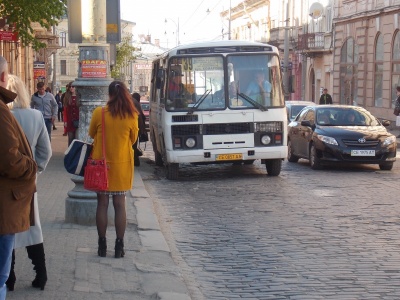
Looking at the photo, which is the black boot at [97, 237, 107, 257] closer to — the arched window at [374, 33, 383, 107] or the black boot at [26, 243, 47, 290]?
the black boot at [26, 243, 47, 290]

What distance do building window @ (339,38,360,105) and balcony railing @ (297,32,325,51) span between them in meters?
4.29

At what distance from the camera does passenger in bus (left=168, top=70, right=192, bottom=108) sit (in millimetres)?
16703

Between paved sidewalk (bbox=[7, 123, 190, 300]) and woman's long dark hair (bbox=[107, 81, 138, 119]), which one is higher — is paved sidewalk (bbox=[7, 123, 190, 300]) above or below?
below

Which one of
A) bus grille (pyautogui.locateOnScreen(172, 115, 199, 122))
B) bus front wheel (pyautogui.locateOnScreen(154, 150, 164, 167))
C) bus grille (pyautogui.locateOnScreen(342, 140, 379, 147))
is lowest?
bus front wheel (pyautogui.locateOnScreen(154, 150, 164, 167))

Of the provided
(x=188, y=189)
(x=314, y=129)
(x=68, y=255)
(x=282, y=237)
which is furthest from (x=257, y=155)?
(x=68, y=255)

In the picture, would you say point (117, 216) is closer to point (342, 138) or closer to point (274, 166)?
point (274, 166)

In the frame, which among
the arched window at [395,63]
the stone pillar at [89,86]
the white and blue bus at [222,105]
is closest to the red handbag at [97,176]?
the stone pillar at [89,86]

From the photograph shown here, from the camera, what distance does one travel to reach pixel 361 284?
765 cm

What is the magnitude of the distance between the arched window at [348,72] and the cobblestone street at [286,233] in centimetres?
2900

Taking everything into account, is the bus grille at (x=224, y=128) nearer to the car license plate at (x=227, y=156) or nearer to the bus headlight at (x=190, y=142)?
the bus headlight at (x=190, y=142)

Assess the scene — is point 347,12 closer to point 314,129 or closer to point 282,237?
point 314,129

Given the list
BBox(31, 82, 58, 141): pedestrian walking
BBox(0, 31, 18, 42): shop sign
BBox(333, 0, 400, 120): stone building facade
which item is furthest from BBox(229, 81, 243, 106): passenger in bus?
BBox(333, 0, 400, 120): stone building facade

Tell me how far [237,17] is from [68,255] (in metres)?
83.1

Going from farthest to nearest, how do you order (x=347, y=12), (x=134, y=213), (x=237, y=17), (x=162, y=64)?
(x=237, y=17)
(x=347, y=12)
(x=162, y=64)
(x=134, y=213)
